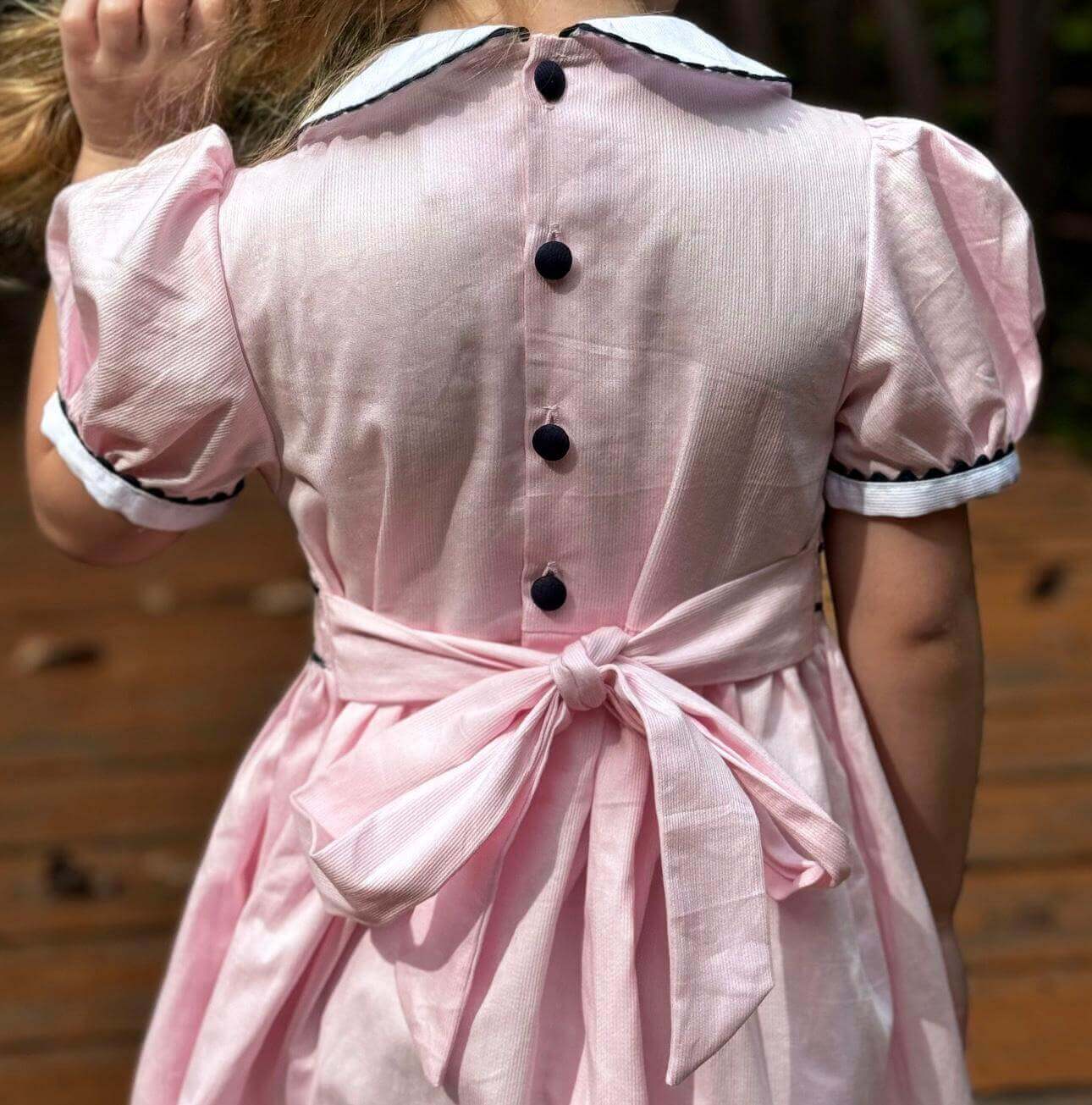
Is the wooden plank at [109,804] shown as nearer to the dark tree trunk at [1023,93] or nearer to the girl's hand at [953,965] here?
the girl's hand at [953,965]

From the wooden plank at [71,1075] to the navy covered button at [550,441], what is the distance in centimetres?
122

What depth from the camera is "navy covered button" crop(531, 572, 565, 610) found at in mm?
838

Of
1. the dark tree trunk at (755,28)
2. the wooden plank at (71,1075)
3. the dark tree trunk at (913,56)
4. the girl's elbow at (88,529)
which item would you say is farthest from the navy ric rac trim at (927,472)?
the dark tree trunk at (755,28)

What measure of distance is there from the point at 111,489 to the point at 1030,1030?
4.33 ft

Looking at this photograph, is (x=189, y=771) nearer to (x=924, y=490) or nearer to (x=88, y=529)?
(x=88, y=529)

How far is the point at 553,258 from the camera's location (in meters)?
0.76

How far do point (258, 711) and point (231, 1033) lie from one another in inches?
62.6

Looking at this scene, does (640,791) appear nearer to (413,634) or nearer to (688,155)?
(413,634)

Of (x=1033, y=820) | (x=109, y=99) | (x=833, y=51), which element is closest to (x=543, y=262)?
(x=109, y=99)

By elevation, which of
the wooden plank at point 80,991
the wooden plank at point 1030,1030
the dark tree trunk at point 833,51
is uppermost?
the dark tree trunk at point 833,51

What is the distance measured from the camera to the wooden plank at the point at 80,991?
1.79m

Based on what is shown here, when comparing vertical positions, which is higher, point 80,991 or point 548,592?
point 548,592

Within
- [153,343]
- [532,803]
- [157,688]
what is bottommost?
[157,688]

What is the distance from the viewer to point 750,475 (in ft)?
2.67
